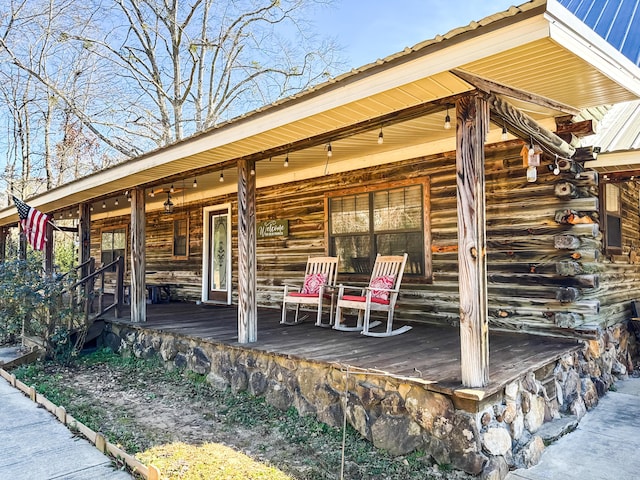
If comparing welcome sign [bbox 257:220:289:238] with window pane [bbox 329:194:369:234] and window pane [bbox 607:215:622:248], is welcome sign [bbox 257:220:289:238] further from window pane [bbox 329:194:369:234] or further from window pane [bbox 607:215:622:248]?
window pane [bbox 607:215:622:248]

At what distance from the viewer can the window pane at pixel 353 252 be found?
236 inches

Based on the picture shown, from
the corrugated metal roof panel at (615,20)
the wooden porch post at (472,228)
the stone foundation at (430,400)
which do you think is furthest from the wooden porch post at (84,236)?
the corrugated metal roof panel at (615,20)

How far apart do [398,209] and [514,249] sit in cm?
150

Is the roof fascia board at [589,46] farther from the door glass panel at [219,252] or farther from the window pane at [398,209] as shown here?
the door glass panel at [219,252]

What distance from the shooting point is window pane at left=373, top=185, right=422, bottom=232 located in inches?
216

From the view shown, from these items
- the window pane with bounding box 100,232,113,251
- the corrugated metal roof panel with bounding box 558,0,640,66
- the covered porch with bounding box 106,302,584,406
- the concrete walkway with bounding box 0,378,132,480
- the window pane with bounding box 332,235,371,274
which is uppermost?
the corrugated metal roof panel with bounding box 558,0,640,66

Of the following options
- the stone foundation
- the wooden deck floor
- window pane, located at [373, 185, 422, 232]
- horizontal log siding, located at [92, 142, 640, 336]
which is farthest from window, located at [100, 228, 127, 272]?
window pane, located at [373, 185, 422, 232]

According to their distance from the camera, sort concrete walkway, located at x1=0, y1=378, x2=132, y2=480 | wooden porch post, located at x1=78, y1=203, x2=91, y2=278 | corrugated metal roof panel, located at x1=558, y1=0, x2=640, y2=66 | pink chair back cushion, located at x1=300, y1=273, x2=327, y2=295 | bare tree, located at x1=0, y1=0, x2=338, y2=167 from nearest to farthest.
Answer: concrete walkway, located at x1=0, y1=378, x2=132, y2=480 → corrugated metal roof panel, located at x1=558, y1=0, x2=640, y2=66 → pink chair back cushion, located at x1=300, y1=273, x2=327, y2=295 → wooden porch post, located at x1=78, y1=203, x2=91, y2=278 → bare tree, located at x1=0, y1=0, x2=338, y2=167

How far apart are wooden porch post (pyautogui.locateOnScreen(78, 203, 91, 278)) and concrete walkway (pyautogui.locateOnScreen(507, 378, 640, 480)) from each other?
269 inches

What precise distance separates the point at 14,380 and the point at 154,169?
272 centimetres

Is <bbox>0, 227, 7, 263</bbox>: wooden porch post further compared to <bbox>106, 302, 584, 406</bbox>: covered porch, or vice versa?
<bbox>0, 227, 7, 263</bbox>: wooden porch post

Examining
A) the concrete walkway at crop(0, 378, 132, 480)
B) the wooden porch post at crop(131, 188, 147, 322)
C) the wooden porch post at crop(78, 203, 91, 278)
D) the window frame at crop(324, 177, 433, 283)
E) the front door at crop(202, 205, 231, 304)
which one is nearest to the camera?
the concrete walkway at crop(0, 378, 132, 480)

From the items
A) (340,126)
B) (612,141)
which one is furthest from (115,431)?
(612,141)

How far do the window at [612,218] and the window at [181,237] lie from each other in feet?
23.7
